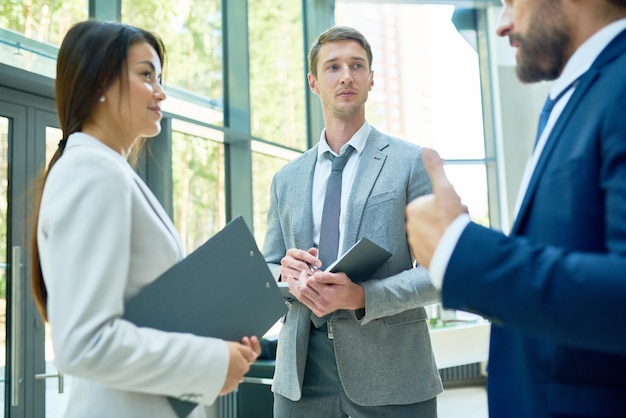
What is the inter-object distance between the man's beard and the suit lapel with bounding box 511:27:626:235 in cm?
8

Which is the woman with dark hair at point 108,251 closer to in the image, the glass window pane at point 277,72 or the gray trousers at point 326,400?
the gray trousers at point 326,400

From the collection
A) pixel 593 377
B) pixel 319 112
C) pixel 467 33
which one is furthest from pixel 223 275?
pixel 467 33

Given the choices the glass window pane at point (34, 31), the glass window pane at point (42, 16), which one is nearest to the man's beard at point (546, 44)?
the glass window pane at point (34, 31)

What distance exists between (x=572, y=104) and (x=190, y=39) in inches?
180

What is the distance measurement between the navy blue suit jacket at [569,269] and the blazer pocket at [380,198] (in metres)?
0.88

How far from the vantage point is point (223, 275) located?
3.79 ft

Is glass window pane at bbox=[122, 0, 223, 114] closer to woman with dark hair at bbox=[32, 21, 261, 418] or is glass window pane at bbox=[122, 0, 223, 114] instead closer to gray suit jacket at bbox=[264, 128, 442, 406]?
gray suit jacket at bbox=[264, 128, 442, 406]

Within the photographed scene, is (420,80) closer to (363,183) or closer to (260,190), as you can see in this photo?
(260,190)

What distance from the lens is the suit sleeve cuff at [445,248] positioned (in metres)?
0.80

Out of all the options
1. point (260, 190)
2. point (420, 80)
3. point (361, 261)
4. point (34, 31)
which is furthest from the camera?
point (420, 80)

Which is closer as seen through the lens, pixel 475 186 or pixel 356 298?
pixel 356 298

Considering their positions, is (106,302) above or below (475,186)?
below

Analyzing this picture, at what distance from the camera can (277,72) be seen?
626cm

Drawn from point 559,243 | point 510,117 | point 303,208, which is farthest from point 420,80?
point 559,243
